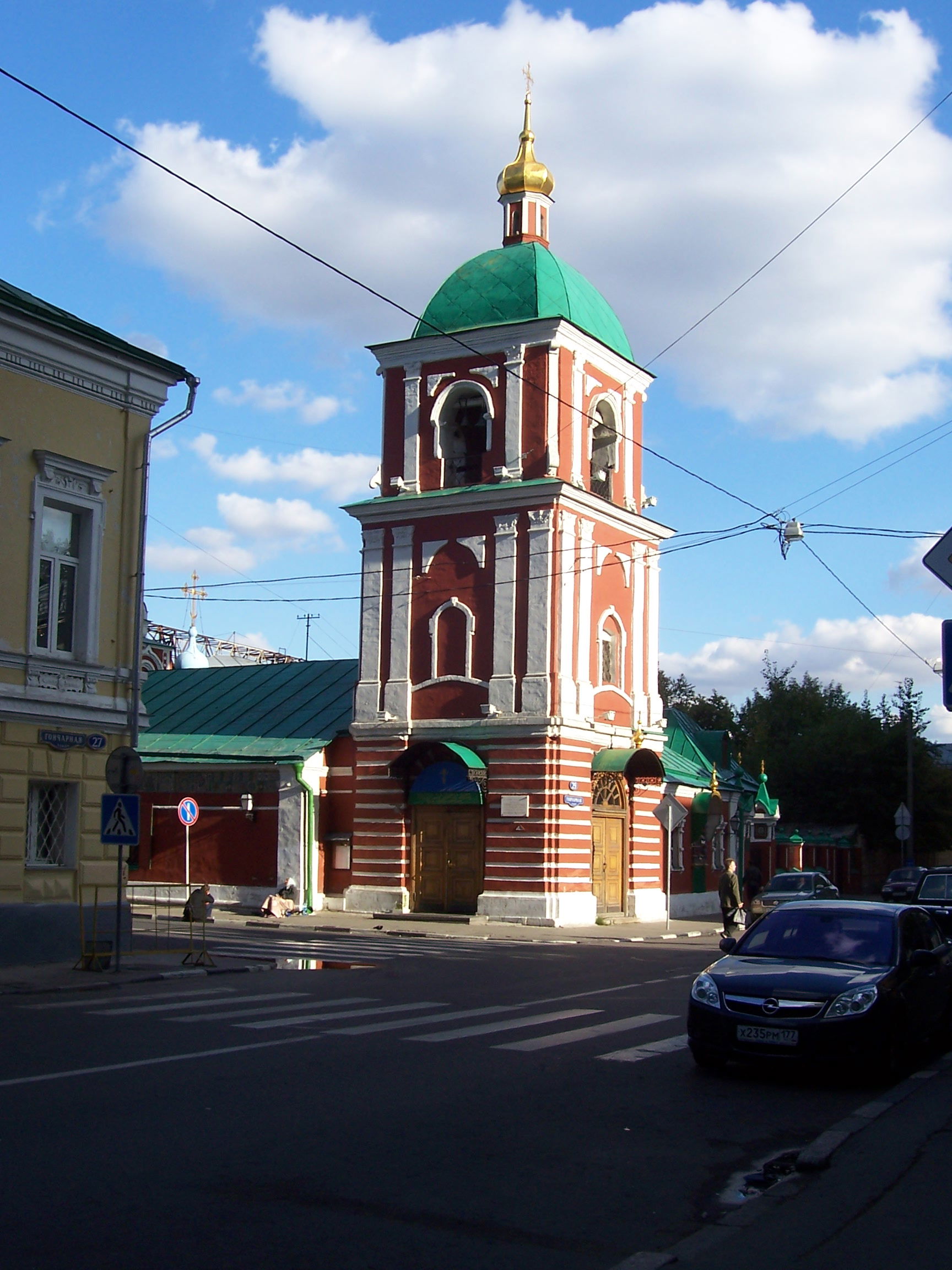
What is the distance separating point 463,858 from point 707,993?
2089cm

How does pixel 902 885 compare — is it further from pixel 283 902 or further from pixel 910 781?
pixel 283 902

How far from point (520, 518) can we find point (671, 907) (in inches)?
450

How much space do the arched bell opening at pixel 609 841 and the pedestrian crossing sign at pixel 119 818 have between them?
15270mm

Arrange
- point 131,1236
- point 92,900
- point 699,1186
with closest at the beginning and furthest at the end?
1. point 131,1236
2. point 699,1186
3. point 92,900

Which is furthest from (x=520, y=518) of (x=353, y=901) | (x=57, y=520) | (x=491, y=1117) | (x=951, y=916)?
(x=491, y=1117)

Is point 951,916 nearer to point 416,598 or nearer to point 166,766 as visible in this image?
point 416,598

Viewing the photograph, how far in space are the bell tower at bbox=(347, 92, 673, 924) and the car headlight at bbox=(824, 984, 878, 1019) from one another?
64.1ft

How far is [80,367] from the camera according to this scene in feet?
64.9

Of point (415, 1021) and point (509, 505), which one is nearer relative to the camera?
point (415, 1021)

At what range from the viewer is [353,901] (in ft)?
105

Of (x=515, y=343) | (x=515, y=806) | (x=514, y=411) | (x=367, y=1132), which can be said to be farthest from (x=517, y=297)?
(x=367, y=1132)

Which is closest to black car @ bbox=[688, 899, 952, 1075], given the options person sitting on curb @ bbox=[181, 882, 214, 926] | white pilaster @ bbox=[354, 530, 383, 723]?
person sitting on curb @ bbox=[181, 882, 214, 926]

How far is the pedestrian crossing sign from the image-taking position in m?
17.6

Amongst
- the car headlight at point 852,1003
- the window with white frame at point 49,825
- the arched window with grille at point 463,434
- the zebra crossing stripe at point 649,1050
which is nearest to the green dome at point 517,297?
the arched window with grille at point 463,434
